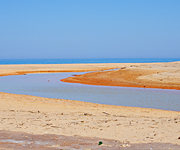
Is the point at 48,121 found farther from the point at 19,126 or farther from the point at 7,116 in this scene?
the point at 7,116

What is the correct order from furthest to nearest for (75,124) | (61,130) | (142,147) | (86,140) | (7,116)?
(7,116), (75,124), (61,130), (86,140), (142,147)

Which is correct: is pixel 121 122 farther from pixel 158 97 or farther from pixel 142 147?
pixel 158 97

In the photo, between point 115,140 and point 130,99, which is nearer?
point 115,140

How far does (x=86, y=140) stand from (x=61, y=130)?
3.77 ft

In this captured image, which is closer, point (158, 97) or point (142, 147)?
point (142, 147)

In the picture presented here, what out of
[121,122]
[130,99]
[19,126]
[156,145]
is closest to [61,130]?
[19,126]

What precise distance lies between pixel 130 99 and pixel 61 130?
9.11 metres

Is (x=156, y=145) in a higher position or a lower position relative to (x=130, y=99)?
lower

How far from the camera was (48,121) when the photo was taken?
8977 mm

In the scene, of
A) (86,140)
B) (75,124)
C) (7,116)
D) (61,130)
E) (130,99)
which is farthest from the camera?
(130,99)

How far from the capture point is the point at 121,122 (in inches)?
350

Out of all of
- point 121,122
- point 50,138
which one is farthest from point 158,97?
point 50,138

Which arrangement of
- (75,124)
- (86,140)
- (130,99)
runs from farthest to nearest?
1. (130,99)
2. (75,124)
3. (86,140)

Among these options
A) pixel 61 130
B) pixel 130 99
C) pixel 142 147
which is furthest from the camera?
pixel 130 99
